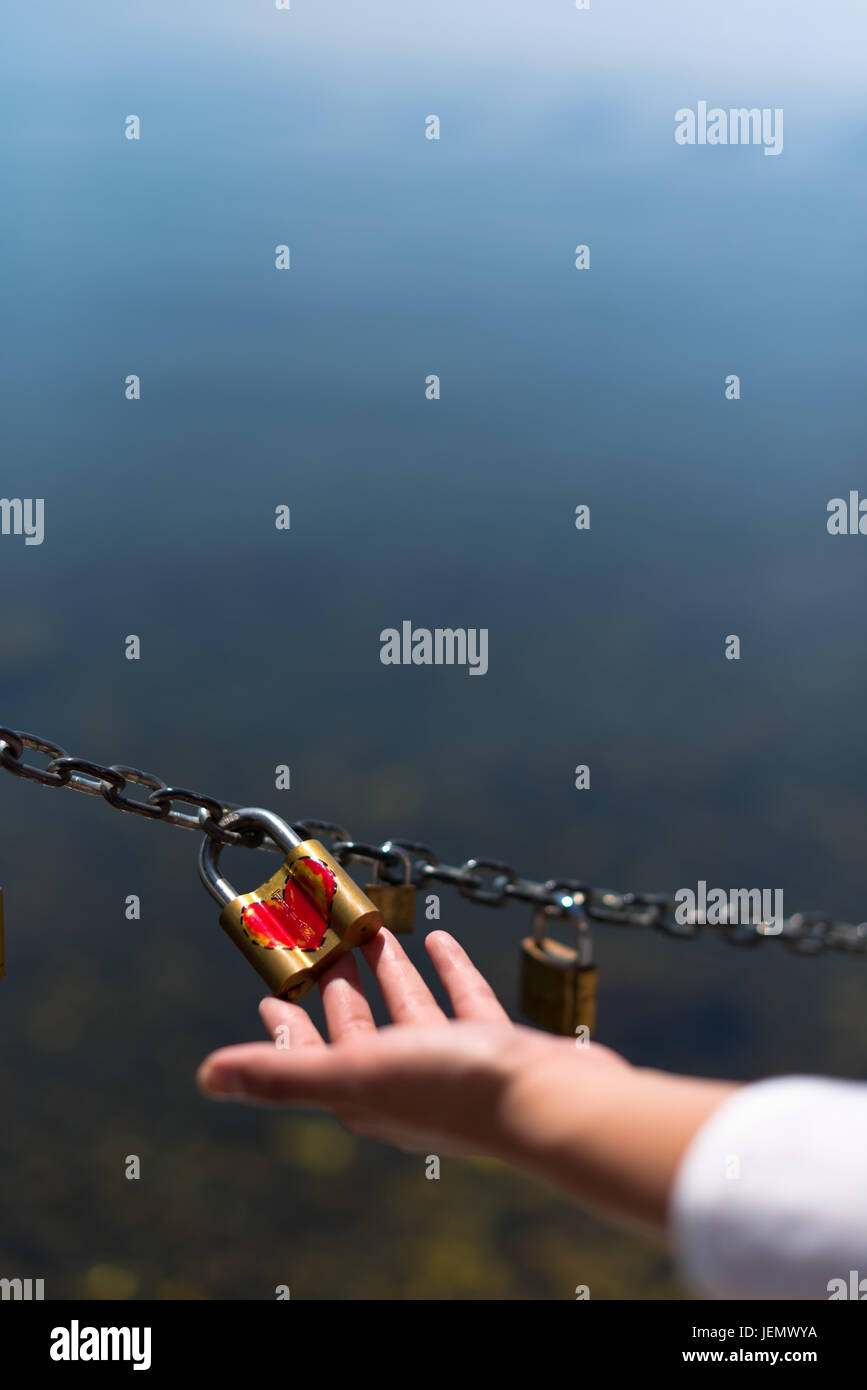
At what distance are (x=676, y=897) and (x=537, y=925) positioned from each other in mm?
207

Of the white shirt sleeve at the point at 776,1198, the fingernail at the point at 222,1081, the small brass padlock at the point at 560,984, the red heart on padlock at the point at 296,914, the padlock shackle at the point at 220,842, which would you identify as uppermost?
the padlock shackle at the point at 220,842

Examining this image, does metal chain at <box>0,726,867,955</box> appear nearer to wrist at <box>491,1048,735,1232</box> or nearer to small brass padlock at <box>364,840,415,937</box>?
small brass padlock at <box>364,840,415,937</box>

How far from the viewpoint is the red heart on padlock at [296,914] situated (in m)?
1.19

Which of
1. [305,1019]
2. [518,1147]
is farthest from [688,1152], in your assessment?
[305,1019]

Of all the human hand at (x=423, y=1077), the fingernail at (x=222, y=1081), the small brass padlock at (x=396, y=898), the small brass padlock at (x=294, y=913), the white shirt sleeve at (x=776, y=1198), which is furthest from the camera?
the small brass padlock at (x=396, y=898)

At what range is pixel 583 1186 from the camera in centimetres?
75

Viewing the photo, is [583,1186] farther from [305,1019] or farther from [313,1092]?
[305,1019]

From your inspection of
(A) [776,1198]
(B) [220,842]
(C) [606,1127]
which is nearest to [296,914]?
(B) [220,842]

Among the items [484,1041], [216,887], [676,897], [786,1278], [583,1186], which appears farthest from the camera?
[676,897]

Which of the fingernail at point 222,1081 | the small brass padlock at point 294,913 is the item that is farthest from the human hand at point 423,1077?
the small brass padlock at point 294,913

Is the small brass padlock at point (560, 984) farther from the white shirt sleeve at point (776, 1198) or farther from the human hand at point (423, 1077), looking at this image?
the white shirt sleeve at point (776, 1198)

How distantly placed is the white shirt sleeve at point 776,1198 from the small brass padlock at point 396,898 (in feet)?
2.46

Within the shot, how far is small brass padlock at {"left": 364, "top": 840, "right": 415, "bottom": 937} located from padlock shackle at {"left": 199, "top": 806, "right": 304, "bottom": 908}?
0.58ft

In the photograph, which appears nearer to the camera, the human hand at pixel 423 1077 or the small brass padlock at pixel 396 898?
the human hand at pixel 423 1077
